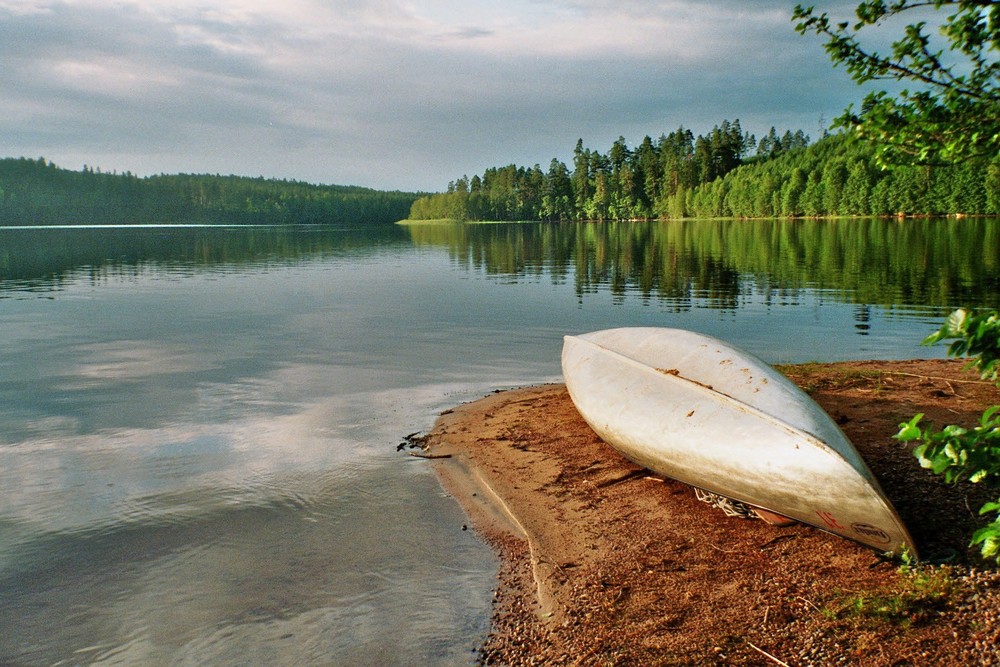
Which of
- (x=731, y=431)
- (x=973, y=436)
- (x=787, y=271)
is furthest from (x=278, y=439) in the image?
(x=787, y=271)

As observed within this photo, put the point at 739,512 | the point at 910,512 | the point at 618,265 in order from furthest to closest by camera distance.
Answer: the point at 618,265, the point at 739,512, the point at 910,512

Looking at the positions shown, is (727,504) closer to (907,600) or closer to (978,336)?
(907,600)

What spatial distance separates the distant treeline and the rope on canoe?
79.0 m

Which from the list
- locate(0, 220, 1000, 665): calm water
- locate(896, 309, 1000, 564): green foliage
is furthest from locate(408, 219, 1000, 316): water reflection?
locate(896, 309, 1000, 564): green foliage

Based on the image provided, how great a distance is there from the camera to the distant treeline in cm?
11312

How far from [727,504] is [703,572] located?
1.31 metres

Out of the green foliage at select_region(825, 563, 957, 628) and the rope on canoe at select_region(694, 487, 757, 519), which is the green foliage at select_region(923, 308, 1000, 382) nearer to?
the green foliage at select_region(825, 563, 957, 628)

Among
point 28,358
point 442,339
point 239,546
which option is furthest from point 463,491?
point 28,358

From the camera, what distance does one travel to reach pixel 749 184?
14300 centimetres

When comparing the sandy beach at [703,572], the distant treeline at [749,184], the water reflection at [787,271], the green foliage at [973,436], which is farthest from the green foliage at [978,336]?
the distant treeline at [749,184]

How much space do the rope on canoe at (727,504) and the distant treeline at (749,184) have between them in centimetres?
7895

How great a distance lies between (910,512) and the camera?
6488 mm

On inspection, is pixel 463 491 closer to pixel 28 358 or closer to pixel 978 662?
pixel 978 662

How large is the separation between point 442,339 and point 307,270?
28379 millimetres
